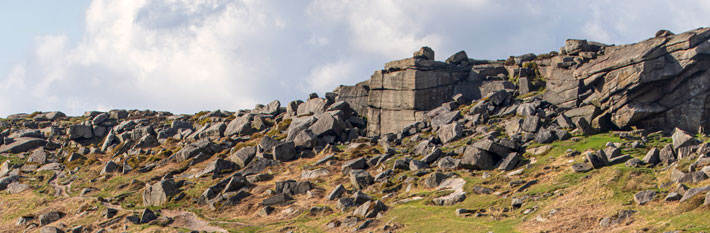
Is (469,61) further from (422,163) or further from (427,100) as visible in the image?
(422,163)

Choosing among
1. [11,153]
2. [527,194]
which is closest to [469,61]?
[527,194]

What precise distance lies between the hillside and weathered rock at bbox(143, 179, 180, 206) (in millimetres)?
266

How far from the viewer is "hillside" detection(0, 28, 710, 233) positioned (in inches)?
1379

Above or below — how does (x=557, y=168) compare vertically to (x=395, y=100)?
below

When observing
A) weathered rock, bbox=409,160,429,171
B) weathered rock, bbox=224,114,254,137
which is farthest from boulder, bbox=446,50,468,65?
weathered rock, bbox=409,160,429,171

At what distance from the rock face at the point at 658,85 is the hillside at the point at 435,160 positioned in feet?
0.44

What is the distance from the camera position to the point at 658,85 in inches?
2132

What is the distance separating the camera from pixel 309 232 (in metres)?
40.0

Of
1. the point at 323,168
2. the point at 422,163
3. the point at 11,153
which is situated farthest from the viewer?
the point at 11,153

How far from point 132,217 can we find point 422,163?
1023 inches

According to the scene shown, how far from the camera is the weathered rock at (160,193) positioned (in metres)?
55.6

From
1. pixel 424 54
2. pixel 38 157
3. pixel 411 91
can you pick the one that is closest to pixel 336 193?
pixel 411 91

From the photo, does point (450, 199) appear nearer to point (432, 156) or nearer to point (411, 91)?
point (432, 156)

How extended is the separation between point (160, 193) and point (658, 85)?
5013cm
